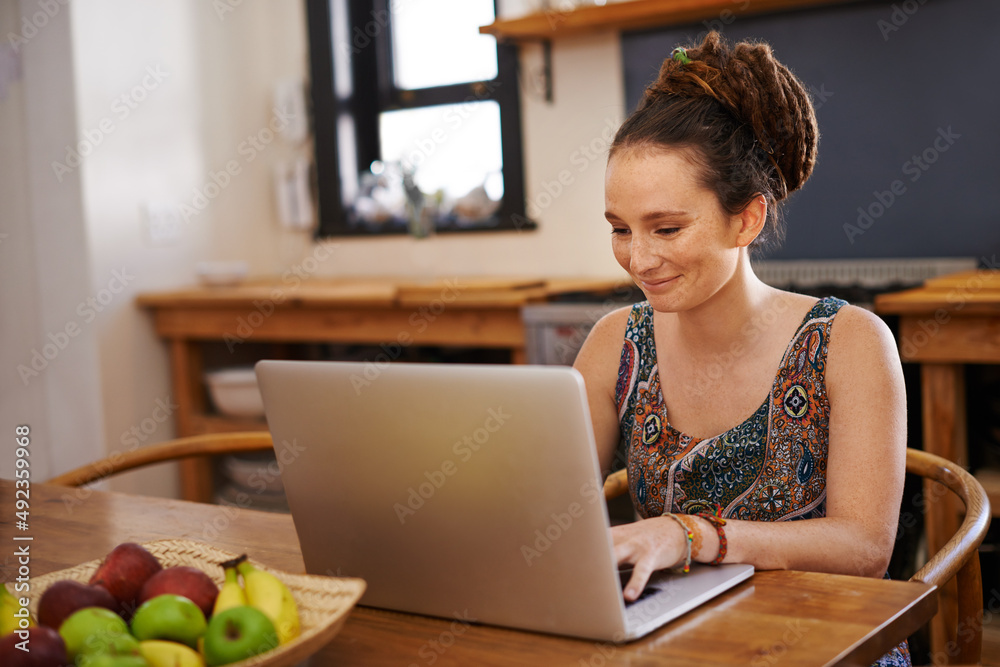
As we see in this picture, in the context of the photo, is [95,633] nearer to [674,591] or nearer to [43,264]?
[674,591]

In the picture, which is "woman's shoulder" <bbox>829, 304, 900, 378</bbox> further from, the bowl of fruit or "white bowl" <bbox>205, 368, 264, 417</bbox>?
"white bowl" <bbox>205, 368, 264, 417</bbox>

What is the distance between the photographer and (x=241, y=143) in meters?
3.67

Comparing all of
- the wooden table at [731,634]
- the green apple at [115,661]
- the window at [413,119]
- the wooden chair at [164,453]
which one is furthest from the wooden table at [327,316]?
the green apple at [115,661]

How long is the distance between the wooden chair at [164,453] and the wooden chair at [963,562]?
24.9 inches

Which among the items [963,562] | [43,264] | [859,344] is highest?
[43,264]

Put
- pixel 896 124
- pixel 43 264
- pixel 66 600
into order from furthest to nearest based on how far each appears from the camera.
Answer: pixel 43 264
pixel 896 124
pixel 66 600

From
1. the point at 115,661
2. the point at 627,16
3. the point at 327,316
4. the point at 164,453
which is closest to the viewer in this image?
the point at 115,661

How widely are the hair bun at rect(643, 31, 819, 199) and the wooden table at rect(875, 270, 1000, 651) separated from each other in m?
0.81

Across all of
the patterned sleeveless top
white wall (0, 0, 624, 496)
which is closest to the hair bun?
the patterned sleeveless top

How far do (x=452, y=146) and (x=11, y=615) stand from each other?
9.19 feet

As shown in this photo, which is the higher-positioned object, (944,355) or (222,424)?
(944,355)

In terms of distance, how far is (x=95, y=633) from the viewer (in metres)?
0.68

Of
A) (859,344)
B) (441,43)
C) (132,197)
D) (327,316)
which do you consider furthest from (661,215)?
(132,197)

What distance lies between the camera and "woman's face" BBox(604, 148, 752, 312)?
1198 millimetres
